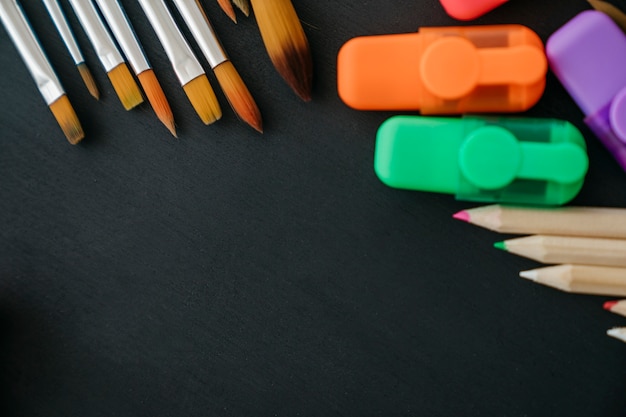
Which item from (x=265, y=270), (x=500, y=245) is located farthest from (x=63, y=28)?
(x=500, y=245)

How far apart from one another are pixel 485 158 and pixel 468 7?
11 cm

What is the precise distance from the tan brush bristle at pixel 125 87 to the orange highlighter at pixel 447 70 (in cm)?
15

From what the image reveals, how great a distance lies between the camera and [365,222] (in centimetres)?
49

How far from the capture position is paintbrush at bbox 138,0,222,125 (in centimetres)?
49

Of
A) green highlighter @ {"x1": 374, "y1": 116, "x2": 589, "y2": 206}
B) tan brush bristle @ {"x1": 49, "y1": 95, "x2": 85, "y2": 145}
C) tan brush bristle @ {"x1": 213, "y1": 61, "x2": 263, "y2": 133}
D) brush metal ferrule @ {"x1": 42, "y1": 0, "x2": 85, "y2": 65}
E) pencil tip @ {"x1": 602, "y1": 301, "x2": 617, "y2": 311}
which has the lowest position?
pencil tip @ {"x1": 602, "y1": 301, "x2": 617, "y2": 311}

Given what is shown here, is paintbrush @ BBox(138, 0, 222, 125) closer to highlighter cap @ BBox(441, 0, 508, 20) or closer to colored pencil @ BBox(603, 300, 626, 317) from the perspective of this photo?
highlighter cap @ BBox(441, 0, 508, 20)

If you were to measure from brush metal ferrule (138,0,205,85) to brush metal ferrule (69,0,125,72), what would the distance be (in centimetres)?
4

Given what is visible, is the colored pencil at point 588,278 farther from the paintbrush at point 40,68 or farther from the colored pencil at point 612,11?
the paintbrush at point 40,68

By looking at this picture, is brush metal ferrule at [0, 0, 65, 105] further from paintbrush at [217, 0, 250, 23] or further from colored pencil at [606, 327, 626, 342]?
colored pencil at [606, 327, 626, 342]

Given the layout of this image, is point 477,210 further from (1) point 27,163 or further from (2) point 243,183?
(1) point 27,163

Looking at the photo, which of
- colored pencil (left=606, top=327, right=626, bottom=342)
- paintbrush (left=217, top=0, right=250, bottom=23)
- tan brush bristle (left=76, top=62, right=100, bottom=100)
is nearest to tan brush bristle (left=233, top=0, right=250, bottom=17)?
paintbrush (left=217, top=0, right=250, bottom=23)

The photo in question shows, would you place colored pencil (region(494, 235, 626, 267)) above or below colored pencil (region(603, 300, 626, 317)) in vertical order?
above

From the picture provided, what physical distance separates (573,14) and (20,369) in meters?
0.49

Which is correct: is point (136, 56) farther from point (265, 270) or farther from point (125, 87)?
point (265, 270)
